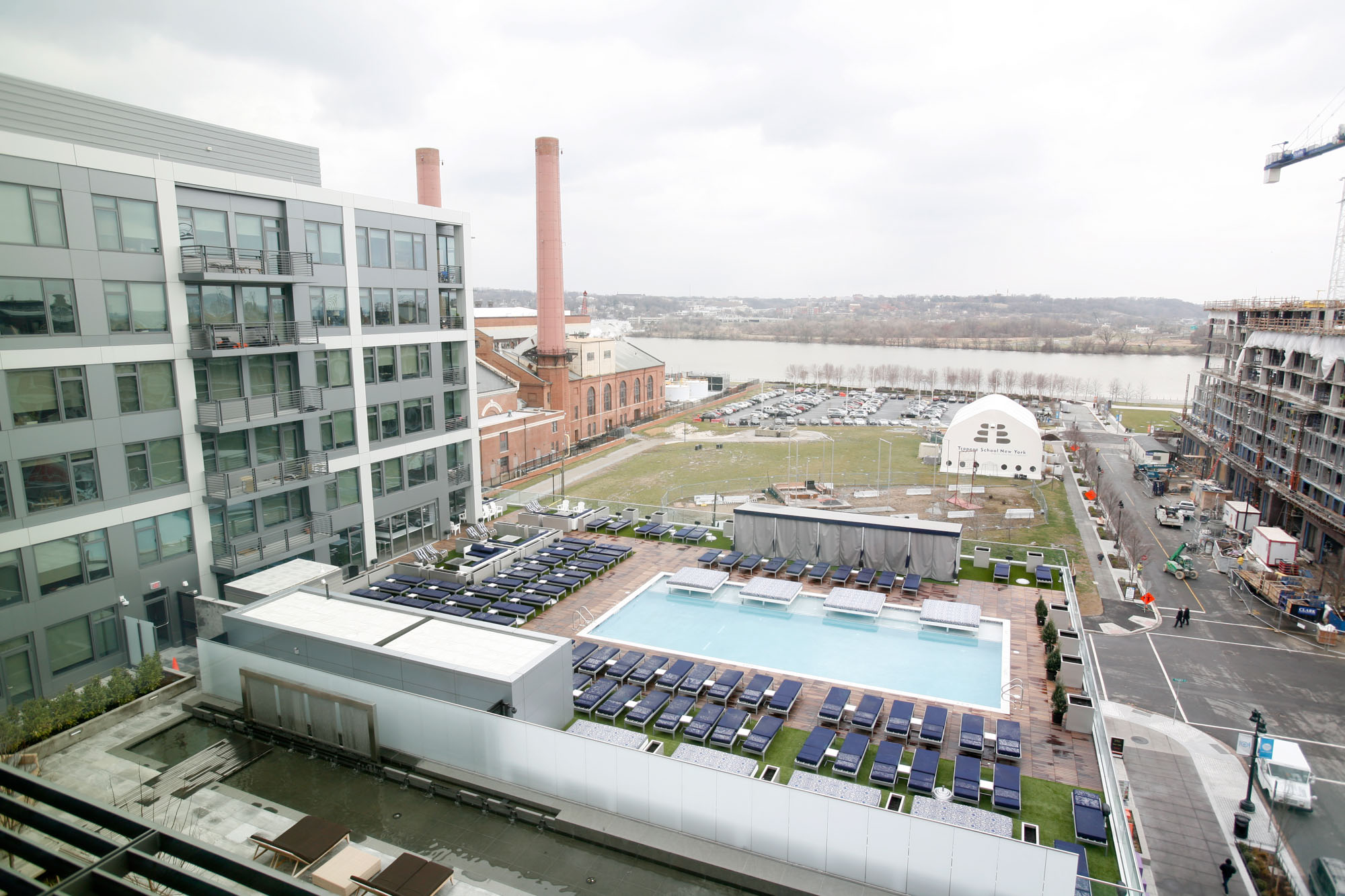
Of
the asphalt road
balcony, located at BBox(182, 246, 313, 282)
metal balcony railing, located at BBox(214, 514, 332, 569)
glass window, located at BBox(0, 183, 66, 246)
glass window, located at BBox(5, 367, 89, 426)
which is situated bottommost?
the asphalt road

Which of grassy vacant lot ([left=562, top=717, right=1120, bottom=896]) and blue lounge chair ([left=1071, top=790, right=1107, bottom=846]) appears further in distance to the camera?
blue lounge chair ([left=1071, top=790, right=1107, bottom=846])

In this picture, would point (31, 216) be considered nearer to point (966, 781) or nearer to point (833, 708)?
point (833, 708)

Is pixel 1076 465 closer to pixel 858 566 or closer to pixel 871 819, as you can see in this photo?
pixel 858 566

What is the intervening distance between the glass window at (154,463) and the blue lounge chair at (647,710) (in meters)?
13.2

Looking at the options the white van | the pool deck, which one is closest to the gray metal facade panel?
the pool deck

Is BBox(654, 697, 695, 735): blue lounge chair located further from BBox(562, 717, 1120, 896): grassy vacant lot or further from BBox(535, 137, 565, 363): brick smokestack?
BBox(535, 137, 565, 363): brick smokestack

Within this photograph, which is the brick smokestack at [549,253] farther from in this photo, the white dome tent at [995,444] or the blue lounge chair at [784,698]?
the blue lounge chair at [784,698]

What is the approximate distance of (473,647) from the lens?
1406cm

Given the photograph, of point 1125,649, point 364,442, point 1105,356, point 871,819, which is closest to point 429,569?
point 364,442

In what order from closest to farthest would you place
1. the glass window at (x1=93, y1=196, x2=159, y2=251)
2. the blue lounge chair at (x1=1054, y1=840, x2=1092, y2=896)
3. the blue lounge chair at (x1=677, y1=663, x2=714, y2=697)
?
the blue lounge chair at (x1=1054, y1=840, x2=1092, y2=896), the glass window at (x1=93, y1=196, x2=159, y2=251), the blue lounge chair at (x1=677, y1=663, x2=714, y2=697)

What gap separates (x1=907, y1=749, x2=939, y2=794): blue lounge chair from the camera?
1366cm

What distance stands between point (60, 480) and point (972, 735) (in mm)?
20674

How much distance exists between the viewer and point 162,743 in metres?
13.2

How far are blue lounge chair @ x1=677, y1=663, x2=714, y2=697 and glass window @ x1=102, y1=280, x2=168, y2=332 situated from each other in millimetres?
15569
